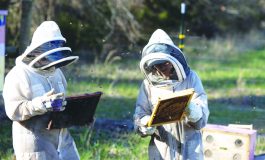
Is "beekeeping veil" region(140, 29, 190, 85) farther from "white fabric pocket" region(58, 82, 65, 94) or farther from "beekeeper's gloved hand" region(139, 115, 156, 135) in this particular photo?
"white fabric pocket" region(58, 82, 65, 94)

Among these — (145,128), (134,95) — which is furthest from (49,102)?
(134,95)

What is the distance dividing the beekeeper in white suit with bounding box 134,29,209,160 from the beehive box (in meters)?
1.18

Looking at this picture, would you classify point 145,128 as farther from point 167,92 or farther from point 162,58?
point 162,58

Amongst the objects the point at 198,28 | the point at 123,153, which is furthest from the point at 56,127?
the point at 198,28

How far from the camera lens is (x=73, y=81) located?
11.7 meters

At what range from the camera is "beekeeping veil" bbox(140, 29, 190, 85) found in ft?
15.3

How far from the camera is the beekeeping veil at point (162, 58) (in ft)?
15.3

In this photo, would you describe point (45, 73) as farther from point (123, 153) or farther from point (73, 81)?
point (73, 81)

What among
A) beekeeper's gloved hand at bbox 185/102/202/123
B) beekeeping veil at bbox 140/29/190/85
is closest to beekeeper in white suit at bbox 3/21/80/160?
beekeeping veil at bbox 140/29/190/85

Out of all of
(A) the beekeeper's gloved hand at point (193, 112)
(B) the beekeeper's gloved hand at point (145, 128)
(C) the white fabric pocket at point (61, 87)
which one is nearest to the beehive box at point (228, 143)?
(A) the beekeeper's gloved hand at point (193, 112)

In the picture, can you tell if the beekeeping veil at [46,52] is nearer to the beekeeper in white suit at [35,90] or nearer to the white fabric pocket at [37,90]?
the beekeeper in white suit at [35,90]

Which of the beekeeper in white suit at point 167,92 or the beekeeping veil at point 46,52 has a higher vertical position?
the beekeeping veil at point 46,52

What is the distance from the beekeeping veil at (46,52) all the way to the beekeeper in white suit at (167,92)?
0.59 meters

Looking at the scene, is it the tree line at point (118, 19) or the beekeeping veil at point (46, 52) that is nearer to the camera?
the beekeeping veil at point (46, 52)
